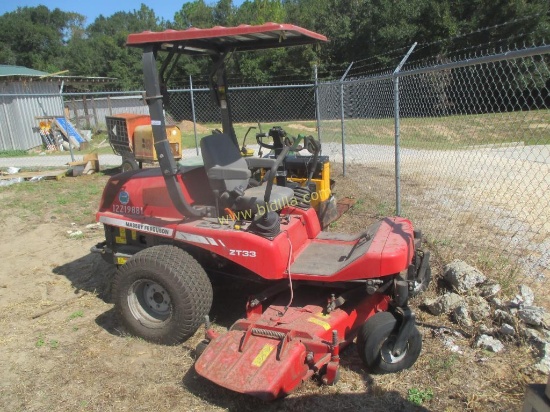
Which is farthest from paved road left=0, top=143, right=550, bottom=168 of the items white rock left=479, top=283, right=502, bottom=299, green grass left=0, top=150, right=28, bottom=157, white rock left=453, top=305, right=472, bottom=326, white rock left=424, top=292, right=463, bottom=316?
white rock left=453, top=305, right=472, bottom=326

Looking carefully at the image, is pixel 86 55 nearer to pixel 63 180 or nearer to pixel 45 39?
pixel 45 39

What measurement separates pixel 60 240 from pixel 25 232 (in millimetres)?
859


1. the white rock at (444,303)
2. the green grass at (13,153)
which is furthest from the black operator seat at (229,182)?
the green grass at (13,153)

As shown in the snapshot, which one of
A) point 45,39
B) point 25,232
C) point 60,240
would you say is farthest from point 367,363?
point 45,39

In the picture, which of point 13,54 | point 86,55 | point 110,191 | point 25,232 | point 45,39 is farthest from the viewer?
point 45,39

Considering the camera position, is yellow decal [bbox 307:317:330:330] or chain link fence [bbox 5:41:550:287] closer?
yellow decal [bbox 307:317:330:330]

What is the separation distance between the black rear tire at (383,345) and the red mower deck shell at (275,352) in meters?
0.18

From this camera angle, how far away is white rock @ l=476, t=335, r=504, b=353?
3279 millimetres

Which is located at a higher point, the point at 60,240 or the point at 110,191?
the point at 110,191

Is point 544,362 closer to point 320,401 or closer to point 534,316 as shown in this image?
point 534,316

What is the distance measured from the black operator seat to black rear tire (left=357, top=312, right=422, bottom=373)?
3.75 ft

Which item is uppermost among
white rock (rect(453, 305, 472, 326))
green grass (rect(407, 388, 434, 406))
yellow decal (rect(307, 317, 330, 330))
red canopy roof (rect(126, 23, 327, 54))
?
red canopy roof (rect(126, 23, 327, 54))

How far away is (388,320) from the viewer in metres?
3.13

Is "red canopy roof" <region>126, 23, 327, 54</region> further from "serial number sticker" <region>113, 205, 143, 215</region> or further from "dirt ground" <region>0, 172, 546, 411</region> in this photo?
"dirt ground" <region>0, 172, 546, 411</region>
